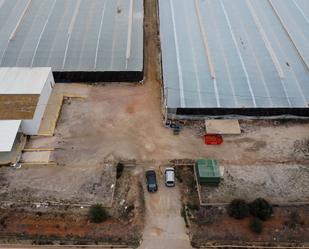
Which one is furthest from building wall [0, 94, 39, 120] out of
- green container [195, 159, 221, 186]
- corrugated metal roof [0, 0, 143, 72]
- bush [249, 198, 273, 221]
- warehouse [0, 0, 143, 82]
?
bush [249, 198, 273, 221]

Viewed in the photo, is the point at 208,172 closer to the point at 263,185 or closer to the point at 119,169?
the point at 263,185

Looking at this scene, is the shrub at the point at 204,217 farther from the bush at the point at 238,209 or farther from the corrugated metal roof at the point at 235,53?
the corrugated metal roof at the point at 235,53

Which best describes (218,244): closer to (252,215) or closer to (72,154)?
(252,215)

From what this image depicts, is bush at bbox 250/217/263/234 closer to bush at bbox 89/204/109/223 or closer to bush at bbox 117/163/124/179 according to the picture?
bush at bbox 89/204/109/223

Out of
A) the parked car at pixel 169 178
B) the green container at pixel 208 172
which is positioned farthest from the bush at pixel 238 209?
the parked car at pixel 169 178

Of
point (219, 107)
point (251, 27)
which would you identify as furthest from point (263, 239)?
point (251, 27)

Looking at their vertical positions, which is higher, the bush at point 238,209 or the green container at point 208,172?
the green container at point 208,172
